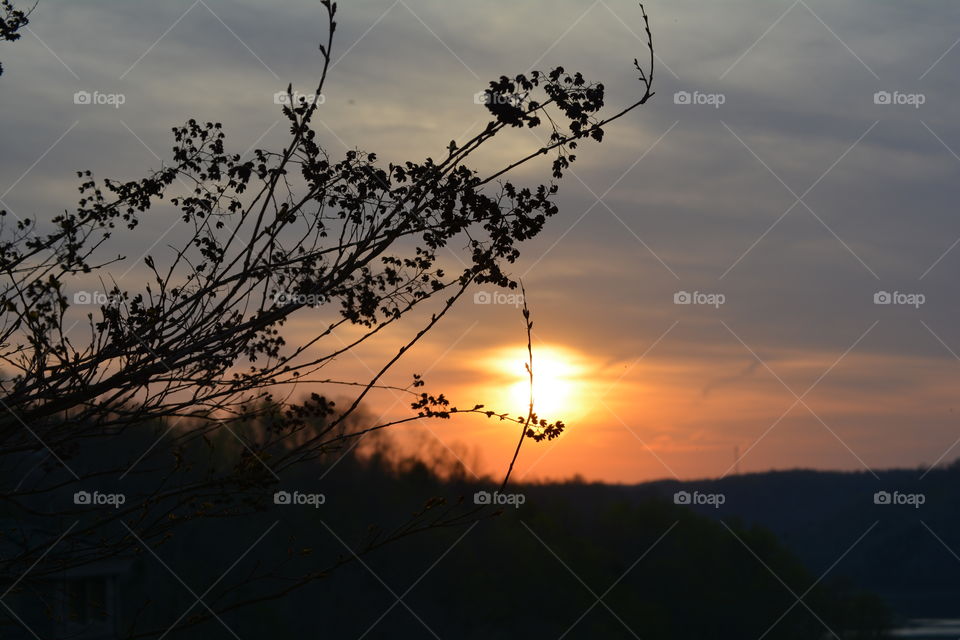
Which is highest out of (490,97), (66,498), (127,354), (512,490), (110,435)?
(512,490)

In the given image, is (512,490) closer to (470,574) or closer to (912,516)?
(470,574)

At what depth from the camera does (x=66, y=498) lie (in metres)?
26.2

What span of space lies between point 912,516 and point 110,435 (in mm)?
45085

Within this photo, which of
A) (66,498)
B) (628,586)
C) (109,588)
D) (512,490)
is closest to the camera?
(109,588)

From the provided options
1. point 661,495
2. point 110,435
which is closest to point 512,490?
point 661,495

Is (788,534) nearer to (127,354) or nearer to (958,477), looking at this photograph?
(958,477)

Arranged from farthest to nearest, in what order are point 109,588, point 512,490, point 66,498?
point 512,490 → point 66,498 → point 109,588

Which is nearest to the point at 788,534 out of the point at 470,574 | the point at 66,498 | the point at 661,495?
the point at 661,495

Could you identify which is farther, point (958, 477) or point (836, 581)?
point (836, 581)

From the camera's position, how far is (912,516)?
44.1 metres

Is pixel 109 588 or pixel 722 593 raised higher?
pixel 722 593

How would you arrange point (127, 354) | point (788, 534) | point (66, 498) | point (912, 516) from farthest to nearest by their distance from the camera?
Answer: point (912, 516) < point (788, 534) < point (66, 498) < point (127, 354)

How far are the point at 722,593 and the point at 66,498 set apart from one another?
31.0 m

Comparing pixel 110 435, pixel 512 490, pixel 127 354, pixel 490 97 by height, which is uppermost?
pixel 512 490
